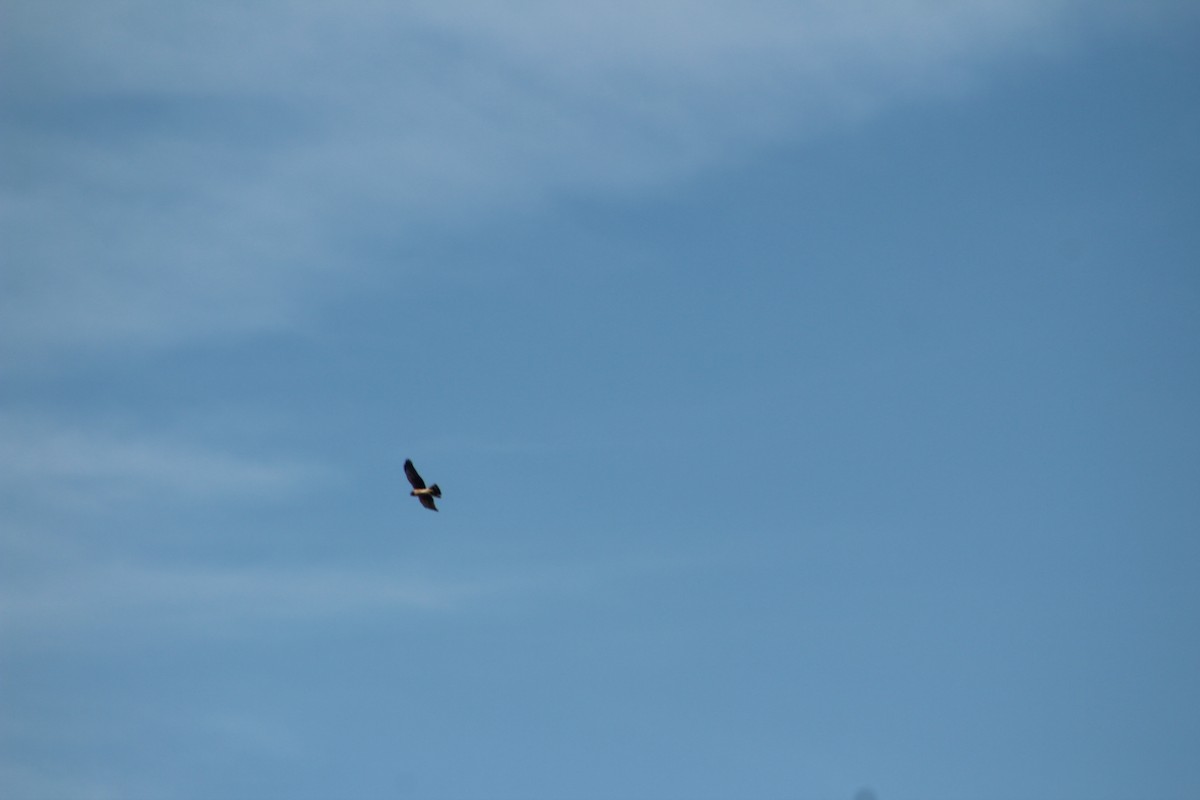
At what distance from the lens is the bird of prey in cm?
1364

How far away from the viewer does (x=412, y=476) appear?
553 inches

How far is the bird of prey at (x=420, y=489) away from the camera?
1364 centimetres

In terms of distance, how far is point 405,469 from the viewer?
13734 mm

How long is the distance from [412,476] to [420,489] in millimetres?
698

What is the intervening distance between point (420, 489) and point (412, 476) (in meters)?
0.70

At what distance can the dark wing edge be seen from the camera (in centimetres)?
1388

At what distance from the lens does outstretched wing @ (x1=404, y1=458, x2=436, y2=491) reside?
1388 centimetres

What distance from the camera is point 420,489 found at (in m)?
14.1

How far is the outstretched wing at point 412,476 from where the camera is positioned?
13879mm

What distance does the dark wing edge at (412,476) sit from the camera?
13884 mm
